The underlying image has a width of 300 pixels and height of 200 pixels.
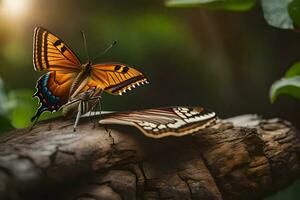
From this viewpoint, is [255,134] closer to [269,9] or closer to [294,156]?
[294,156]

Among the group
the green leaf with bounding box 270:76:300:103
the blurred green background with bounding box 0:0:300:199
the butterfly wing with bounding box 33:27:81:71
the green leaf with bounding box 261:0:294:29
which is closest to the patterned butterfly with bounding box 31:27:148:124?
the butterfly wing with bounding box 33:27:81:71

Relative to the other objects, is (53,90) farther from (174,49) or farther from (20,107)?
(174,49)

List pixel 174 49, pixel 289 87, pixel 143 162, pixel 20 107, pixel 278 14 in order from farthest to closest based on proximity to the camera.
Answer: pixel 174 49 < pixel 20 107 < pixel 278 14 < pixel 289 87 < pixel 143 162

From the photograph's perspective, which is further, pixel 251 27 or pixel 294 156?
pixel 251 27

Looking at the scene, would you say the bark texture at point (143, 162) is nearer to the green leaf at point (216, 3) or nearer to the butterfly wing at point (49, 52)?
the butterfly wing at point (49, 52)

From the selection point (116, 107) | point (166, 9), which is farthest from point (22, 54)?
point (166, 9)

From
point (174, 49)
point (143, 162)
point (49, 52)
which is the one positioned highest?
point (49, 52)

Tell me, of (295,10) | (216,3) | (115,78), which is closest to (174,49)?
(216,3)

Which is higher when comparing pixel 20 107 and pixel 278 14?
pixel 278 14
